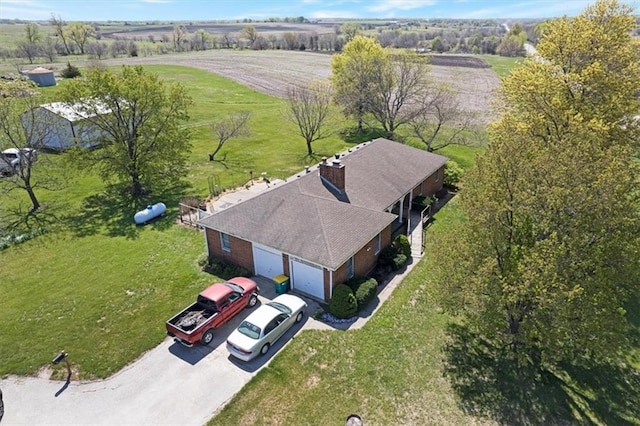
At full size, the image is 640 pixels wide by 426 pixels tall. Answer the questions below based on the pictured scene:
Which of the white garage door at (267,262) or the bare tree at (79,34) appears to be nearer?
the white garage door at (267,262)

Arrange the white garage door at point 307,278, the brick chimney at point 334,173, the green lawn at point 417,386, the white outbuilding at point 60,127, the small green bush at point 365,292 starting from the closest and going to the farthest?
the green lawn at point 417,386 → the small green bush at point 365,292 → the white garage door at point 307,278 → the brick chimney at point 334,173 → the white outbuilding at point 60,127

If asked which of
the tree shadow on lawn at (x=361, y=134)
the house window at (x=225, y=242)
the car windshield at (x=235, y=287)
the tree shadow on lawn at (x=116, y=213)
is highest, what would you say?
the house window at (x=225, y=242)

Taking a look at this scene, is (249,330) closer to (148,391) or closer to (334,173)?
(148,391)

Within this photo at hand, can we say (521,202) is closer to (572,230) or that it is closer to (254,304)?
(572,230)

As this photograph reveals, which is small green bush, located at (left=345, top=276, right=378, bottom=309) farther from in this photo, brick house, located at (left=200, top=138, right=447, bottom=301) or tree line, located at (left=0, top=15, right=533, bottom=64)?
tree line, located at (left=0, top=15, right=533, bottom=64)

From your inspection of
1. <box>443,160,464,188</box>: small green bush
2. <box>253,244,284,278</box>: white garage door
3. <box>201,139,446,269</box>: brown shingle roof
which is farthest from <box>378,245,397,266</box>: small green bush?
<box>443,160,464,188</box>: small green bush

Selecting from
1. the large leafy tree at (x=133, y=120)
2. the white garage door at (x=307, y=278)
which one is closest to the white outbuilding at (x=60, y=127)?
the large leafy tree at (x=133, y=120)

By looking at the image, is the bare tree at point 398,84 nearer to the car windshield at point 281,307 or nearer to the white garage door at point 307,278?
the white garage door at point 307,278

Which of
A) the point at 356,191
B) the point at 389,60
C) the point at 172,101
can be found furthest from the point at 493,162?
the point at 389,60
